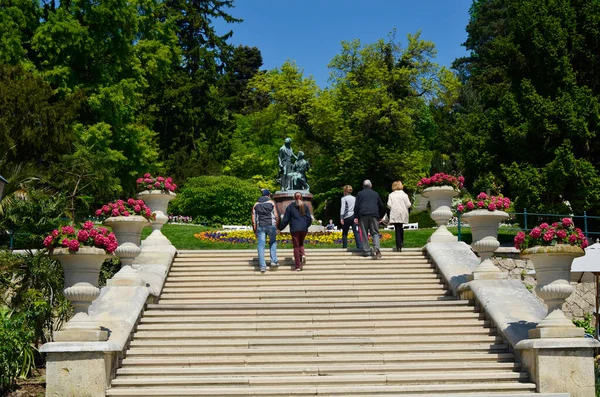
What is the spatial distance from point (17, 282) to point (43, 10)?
1956 cm

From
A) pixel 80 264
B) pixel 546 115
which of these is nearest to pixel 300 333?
pixel 80 264

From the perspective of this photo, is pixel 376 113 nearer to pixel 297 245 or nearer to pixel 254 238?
pixel 254 238

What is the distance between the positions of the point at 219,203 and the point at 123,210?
2119cm

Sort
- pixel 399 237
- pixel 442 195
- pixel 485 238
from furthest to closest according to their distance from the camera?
pixel 399 237
pixel 442 195
pixel 485 238

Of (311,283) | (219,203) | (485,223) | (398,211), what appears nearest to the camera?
(485,223)

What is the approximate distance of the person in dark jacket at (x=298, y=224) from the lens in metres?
15.3

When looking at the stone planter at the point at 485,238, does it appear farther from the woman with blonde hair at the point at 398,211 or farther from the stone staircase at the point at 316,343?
the woman with blonde hair at the point at 398,211

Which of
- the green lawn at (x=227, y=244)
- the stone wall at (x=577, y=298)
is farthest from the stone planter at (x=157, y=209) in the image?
the stone wall at (x=577, y=298)

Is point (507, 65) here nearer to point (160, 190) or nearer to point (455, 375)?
point (160, 190)

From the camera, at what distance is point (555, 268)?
1013 centimetres

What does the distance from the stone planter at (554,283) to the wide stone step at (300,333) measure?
149 centimetres

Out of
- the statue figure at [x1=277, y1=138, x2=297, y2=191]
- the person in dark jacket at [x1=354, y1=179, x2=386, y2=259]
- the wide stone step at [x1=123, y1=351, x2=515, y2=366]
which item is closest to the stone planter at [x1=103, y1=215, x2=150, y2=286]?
the wide stone step at [x1=123, y1=351, x2=515, y2=366]

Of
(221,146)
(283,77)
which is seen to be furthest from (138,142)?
(221,146)

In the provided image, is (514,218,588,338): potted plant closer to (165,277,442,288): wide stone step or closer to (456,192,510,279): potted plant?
(456,192,510,279): potted plant
